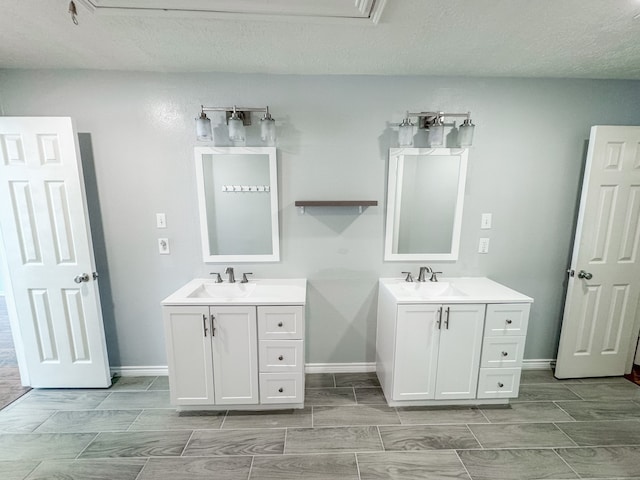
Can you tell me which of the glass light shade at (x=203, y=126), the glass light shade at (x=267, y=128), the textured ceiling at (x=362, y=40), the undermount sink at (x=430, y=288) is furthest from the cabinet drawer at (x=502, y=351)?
the glass light shade at (x=203, y=126)

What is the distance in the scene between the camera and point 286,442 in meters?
1.76

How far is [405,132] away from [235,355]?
6.59ft

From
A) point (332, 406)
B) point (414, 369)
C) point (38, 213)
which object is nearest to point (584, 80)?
point (414, 369)

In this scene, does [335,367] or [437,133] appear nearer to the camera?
[437,133]

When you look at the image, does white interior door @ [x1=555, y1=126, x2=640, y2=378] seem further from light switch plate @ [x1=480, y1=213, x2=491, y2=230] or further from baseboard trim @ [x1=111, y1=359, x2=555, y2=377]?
light switch plate @ [x1=480, y1=213, x2=491, y2=230]

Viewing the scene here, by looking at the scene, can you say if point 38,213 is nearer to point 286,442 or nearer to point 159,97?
point 159,97

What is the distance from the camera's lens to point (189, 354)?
75.0 inches

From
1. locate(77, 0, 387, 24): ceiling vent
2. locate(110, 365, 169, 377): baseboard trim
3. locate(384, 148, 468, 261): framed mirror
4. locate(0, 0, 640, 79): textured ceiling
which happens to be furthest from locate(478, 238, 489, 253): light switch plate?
locate(110, 365, 169, 377): baseboard trim

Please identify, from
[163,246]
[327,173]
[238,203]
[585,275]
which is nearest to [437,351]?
[585,275]

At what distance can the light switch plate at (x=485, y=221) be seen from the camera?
230 cm

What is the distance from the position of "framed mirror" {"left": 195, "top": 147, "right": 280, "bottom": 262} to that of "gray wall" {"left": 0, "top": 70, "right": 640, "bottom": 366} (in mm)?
87

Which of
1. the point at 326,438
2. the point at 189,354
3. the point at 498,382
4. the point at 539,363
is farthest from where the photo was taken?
the point at 539,363

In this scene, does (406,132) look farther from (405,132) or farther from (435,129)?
(435,129)

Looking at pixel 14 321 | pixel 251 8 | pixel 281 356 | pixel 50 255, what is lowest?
pixel 281 356
